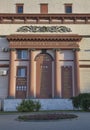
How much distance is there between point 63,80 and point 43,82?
92.9 inches

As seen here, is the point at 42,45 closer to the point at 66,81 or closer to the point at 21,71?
the point at 21,71

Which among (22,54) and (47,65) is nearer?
(47,65)

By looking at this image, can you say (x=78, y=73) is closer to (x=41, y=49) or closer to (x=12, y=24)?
(x=41, y=49)

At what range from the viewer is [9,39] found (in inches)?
1415

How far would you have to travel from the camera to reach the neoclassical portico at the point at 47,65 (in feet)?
116

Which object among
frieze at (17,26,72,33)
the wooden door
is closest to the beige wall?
frieze at (17,26,72,33)

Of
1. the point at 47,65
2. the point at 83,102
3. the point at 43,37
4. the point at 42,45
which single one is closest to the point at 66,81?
the point at 47,65

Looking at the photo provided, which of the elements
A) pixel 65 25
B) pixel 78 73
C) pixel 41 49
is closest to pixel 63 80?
pixel 78 73

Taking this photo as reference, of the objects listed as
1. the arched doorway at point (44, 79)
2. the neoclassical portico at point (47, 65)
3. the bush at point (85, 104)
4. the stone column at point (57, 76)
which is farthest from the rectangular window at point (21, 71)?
the bush at point (85, 104)

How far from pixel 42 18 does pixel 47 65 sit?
5.96m

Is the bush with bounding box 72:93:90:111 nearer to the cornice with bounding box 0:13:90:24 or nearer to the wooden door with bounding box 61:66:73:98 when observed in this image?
the wooden door with bounding box 61:66:73:98

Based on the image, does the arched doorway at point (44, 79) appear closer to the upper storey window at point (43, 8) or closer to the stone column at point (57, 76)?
the stone column at point (57, 76)

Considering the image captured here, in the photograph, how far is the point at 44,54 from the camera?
3666cm

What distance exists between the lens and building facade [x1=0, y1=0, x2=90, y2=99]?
35438mm
